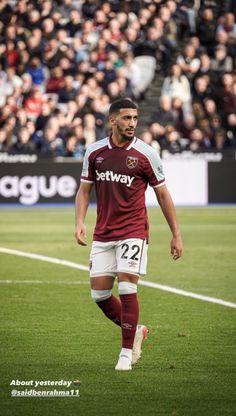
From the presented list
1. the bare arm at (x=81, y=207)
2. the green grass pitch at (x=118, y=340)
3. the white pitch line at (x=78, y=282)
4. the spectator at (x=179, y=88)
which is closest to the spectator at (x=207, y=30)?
the spectator at (x=179, y=88)

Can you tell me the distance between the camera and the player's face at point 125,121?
9148mm

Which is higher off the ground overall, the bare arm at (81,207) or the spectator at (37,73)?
the spectator at (37,73)

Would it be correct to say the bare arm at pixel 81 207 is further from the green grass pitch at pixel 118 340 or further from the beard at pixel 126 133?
the green grass pitch at pixel 118 340

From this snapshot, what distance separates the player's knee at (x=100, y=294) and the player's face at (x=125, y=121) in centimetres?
122

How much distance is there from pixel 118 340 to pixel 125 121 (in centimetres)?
231

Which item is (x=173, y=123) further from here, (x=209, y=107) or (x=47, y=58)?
(x=47, y=58)

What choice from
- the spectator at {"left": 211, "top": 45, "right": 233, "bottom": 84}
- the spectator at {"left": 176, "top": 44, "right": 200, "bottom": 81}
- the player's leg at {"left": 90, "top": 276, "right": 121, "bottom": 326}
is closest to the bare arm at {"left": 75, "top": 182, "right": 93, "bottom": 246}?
the player's leg at {"left": 90, "top": 276, "right": 121, "bottom": 326}

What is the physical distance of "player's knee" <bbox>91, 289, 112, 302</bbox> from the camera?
9.50 m

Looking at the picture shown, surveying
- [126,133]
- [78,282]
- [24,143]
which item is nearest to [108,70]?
[24,143]

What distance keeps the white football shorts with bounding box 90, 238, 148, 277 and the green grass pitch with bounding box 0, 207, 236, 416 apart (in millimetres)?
719

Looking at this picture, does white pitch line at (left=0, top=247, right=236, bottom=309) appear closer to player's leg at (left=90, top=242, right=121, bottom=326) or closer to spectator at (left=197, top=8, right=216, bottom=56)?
player's leg at (left=90, top=242, right=121, bottom=326)

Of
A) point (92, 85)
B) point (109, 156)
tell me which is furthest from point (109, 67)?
point (109, 156)

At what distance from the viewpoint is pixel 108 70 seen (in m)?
30.0

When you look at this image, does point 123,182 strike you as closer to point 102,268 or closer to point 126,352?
point 102,268
